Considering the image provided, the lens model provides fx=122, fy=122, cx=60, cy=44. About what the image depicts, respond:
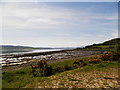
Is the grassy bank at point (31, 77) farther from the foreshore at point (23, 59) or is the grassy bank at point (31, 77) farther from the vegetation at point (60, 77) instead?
the foreshore at point (23, 59)

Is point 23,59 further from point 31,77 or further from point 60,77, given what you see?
point 60,77

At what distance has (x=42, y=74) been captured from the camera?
50.6 feet

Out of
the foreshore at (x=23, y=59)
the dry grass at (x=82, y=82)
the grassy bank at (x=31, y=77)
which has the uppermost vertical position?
the dry grass at (x=82, y=82)

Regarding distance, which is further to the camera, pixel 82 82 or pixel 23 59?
pixel 23 59

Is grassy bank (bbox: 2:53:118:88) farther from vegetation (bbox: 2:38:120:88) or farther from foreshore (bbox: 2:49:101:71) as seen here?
foreshore (bbox: 2:49:101:71)

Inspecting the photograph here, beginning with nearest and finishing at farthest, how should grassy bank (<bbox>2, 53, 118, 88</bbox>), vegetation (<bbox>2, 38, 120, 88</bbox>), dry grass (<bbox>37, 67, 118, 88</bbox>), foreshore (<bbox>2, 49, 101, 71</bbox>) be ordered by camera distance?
1. dry grass (<bbox>37, 67, 118, 88</bbox>)
2. vegetation (<bbox>2, 38, 120, 88</bbox>)
3. grassy bank (<bbox>2, 53, 118, 88</bbox>)
4. foreshore (<bbox>2, 49, 101, 71</bbox>)

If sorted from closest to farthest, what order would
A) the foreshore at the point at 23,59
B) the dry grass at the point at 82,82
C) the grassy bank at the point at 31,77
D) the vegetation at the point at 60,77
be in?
the dry grass at the point at 82,82 → the vegetation at the point at 60,77 → the grassy bank at the point at 31,77 → the foreshore at the point at 23,59

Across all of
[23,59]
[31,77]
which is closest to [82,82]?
[31,77]

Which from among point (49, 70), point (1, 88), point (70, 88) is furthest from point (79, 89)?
point (49, 70)

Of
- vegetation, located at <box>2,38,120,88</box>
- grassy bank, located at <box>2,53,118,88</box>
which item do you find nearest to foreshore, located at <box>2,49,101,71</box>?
grassy bank, located at <box>2,53,118,88</box>

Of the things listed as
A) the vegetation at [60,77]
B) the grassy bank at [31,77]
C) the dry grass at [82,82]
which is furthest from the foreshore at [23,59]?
the dry grass at [82,82]

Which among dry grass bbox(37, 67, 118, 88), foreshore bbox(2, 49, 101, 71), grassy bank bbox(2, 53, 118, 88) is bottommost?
foreshore bbox(2, 49, 101, 71)

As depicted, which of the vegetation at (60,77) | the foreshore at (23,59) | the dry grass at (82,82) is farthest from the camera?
the foreshore at (23,59)

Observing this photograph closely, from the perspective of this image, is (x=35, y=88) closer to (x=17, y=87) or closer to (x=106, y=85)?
(x=17, y=87)
